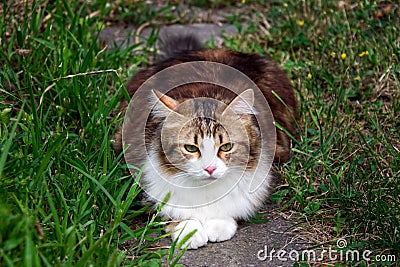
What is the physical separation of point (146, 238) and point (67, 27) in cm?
208

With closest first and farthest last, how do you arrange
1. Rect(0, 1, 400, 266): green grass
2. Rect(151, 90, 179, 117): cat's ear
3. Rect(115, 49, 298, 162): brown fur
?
Rect(0, 1, 400, 266): green grass → Rect(151, 90, 179, 117): cat's ear → Rect(115, 49, 298, 162): brown fur

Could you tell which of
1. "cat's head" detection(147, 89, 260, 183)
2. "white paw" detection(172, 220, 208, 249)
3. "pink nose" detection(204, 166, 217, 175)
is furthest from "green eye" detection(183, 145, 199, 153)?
"white paw" detection(172, 220, 208, 249)

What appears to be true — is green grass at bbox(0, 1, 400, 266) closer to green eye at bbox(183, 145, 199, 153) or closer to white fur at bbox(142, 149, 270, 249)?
white fur at bbox(142, 149, 270, 249)

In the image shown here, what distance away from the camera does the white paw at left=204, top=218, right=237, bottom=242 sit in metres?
3.16

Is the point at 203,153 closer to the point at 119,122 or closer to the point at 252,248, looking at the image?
the point at 252,248

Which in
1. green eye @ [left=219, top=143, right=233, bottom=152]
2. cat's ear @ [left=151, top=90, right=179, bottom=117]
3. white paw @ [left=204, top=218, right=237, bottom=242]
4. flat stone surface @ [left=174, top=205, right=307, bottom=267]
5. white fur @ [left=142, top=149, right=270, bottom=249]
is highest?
cat's ear @ [left=151, top=90, right=179, bottom=117]

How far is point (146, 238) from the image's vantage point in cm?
301

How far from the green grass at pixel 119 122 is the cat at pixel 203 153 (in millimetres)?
159

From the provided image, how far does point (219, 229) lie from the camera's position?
3.17m

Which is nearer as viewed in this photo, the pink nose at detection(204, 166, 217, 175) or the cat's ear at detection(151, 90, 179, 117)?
the pink nose at detection(204, 166, 217, 175)

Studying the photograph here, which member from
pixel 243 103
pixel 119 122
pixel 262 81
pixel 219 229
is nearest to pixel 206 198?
pixel 219 229

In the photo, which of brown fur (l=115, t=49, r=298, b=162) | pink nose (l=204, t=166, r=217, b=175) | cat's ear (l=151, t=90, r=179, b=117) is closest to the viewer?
pink nose (l=204, t=166, r=217, b=175)

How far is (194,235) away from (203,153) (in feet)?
1.40

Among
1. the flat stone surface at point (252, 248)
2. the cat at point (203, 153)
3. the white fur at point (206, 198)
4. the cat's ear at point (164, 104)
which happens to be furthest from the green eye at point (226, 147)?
the flat stone surface at point (252, 248)
